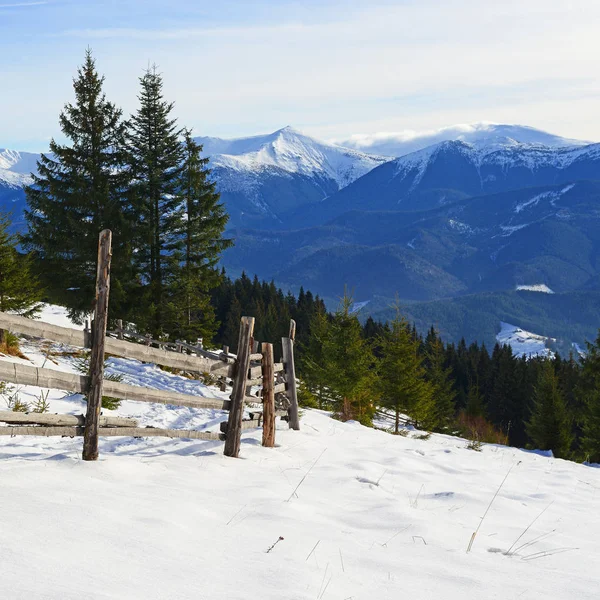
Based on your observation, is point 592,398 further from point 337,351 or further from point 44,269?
point 44,269

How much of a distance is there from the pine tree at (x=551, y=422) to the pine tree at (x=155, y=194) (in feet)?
84.4

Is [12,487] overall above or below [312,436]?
above

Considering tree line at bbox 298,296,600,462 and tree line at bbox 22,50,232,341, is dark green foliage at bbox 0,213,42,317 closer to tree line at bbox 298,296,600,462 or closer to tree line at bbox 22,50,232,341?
tree line at bbox 22,50,232,341

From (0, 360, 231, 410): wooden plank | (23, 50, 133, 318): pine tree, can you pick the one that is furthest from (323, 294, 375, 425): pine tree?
(0, 360, 231, 410): wooden plank

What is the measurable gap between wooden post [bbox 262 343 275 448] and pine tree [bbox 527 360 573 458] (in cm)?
3175

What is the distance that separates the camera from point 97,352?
675cm

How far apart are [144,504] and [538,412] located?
3854 cm

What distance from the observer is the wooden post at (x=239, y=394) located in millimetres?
8461

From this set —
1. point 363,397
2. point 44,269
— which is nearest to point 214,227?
point 44,269

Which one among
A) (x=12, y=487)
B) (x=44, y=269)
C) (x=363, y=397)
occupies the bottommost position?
(x=363, y=397)

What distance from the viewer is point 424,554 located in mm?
4922

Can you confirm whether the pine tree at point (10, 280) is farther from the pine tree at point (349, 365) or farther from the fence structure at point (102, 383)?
the pine tree at point (349, 365)

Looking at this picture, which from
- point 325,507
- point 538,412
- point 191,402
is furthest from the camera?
point 538,412

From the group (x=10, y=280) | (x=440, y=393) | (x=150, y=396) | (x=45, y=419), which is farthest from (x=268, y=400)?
(x=440, y=393)
